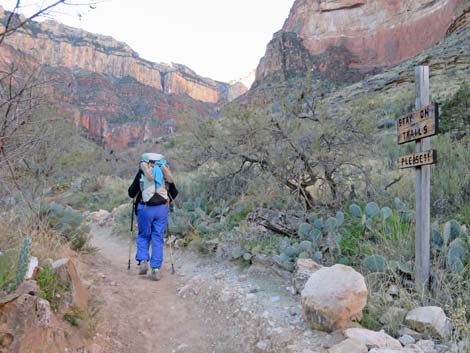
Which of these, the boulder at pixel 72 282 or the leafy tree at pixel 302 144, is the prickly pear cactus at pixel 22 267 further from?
the leafy tree at pixel 302 144

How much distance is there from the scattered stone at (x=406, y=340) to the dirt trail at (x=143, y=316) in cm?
147

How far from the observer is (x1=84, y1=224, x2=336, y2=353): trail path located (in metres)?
2.93

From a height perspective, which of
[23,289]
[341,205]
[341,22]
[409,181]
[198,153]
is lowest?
[23,289]

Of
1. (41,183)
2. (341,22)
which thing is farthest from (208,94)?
(41,183)

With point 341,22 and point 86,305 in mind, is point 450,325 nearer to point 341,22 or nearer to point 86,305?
point 86,305

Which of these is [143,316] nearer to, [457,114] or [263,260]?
[263,260]

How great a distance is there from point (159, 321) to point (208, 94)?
115911 mm

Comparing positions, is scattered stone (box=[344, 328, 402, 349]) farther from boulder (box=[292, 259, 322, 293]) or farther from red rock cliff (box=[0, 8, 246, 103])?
red rock cliff (box=[0, 8, 246, 103])

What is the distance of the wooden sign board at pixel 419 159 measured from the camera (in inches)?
120

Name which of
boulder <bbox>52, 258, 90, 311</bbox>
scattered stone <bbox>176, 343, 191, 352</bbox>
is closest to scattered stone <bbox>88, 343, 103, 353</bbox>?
boulder <bbox>52, 258, 90, 311</bbox>

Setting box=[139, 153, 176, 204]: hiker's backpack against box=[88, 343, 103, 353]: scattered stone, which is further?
box=[139, 153, 176, 204]: hiker's backpack

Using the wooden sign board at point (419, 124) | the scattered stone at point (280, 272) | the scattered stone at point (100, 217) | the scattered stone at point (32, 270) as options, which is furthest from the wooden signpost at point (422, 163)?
the scattered stone at point (100, 217)

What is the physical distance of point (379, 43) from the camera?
5291cm

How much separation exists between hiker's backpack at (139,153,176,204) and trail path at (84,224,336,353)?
104 centimetres
